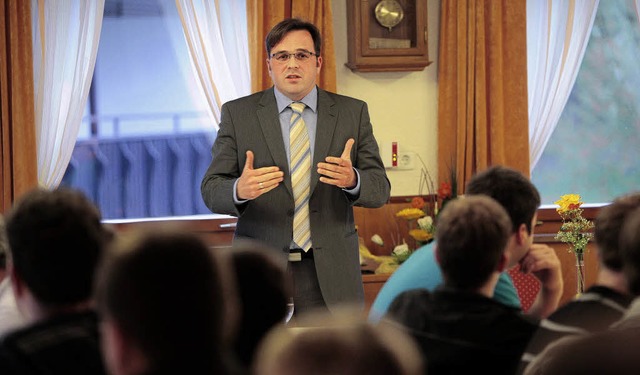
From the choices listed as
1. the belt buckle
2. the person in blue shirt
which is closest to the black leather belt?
the belt buckle

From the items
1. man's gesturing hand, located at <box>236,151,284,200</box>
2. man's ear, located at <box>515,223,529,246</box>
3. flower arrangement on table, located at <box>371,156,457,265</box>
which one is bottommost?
flower arrangement on table, located at <box>371,156,457,265</box>

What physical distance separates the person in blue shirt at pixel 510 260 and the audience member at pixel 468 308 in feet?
0.96

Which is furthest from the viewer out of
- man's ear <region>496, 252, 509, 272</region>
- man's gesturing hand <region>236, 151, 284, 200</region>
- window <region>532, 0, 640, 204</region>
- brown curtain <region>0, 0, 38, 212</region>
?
window <region>532, 0, 640, 204</region>

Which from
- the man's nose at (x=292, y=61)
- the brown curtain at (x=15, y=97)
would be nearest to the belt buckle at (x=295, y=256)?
the man's nose at (x=292, y=61)

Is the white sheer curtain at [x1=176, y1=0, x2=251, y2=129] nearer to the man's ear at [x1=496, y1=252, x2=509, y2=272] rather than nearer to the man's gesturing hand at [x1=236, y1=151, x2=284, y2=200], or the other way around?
the man's gesturing hand at [x1=236, y1=151, x2=284, y2=200]

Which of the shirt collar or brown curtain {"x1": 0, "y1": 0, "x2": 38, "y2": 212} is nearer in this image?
the shirt collar

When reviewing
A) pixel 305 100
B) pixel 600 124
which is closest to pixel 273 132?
pixel 305 100

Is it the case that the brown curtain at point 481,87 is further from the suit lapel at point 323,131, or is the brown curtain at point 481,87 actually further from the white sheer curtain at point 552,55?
the suit lapel at point 323,131

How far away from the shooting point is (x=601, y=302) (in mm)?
1694

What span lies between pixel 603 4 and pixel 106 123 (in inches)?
116

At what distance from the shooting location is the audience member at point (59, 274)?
1350 mm

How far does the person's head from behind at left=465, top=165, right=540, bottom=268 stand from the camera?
2068 mm

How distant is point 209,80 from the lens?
16.1 ft

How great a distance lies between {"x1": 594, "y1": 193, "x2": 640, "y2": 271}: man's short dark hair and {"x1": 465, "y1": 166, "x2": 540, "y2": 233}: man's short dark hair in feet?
0.80
